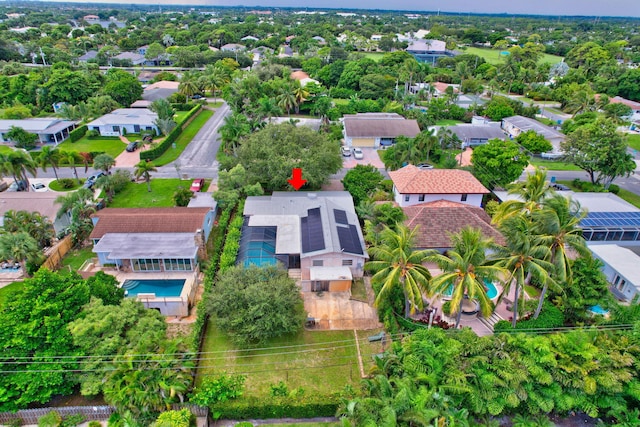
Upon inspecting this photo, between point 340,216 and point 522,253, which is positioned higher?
point 522,253

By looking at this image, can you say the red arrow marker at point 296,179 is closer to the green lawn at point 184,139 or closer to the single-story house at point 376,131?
the single-story house at point 376,131

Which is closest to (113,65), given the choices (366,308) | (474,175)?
(474,175)

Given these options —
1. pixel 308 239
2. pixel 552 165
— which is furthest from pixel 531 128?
pixel 308 239

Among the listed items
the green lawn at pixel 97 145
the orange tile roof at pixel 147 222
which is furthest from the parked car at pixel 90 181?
the orange tile roof at pixel 147 222

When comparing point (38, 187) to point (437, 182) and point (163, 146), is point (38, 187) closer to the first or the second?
point (163, 146)

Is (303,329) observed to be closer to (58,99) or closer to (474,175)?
(474,175)

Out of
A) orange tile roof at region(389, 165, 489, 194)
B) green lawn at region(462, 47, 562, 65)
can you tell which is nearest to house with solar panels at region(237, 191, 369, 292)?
orange tile roof at region(389, 165, 489, 194)

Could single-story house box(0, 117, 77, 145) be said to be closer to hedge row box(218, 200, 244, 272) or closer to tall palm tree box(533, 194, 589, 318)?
hedge row box(218, 200, 244, 272)
